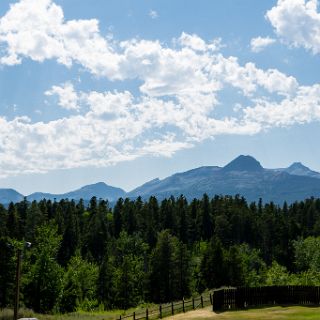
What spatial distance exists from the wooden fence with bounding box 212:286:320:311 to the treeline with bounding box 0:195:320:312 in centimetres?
3587

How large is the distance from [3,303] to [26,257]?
26.0 ft

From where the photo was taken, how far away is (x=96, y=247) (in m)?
161

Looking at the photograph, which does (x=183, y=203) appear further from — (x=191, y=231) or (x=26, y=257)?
(x=26, y=257)

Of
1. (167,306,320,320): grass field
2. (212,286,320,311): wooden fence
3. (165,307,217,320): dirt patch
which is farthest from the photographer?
(212,286,320,311): wooden fence

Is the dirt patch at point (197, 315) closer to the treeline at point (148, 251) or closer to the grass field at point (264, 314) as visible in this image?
the grass field at point (264, 314)

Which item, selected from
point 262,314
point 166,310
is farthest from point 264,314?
point 166,310

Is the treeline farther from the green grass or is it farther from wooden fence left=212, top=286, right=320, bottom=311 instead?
the green grass

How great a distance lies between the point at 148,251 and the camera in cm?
14862

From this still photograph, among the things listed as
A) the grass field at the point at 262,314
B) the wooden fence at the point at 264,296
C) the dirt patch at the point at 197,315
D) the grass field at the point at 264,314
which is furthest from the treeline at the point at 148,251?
the grass field at the point at 264,314

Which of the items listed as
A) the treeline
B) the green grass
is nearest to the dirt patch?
the green grass

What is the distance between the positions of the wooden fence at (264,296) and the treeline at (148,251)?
35.9 m

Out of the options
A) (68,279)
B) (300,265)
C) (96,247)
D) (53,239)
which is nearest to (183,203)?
(96,247)

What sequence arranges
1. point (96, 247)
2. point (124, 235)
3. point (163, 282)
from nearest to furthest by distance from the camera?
1. point (163, 282)
2. point (124, 235)
3. point (96, 247)

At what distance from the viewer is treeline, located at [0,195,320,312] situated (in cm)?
7906
